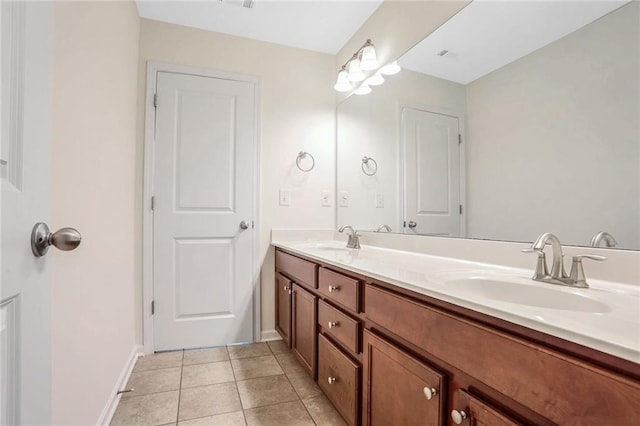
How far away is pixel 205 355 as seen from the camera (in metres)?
2.17

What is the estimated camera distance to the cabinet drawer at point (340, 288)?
125 centimetres

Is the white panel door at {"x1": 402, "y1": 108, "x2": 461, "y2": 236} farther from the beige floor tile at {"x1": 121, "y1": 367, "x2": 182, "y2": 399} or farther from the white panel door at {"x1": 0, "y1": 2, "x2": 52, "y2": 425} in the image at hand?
the beige floor tile at {"x1": 121, "y1": 367, "x2": 182, "y2": 399}

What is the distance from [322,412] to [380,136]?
167 cm

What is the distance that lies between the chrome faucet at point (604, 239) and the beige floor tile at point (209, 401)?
5.31 feet

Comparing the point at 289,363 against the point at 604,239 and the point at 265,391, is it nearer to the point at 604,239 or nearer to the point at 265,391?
the point at 265,391

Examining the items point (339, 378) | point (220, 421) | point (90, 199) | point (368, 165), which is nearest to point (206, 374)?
point (220, 421)

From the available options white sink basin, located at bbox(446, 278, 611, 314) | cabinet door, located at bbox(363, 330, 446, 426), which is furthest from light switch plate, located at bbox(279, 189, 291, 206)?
white sink basin, located at bbox(446, 278, 611, 314)

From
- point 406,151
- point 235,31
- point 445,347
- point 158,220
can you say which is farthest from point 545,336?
point 235,31

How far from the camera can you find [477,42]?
144cm

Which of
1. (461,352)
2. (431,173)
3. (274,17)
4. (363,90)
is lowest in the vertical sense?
(461,352)

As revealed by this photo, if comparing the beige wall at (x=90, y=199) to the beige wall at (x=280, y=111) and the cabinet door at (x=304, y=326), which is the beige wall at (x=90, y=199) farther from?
the cabinet door at (x=304, y=326)

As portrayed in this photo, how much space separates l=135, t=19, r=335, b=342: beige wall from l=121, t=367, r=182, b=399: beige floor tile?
724 mm

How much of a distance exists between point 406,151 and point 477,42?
65 cm

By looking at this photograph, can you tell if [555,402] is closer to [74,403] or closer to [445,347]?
[445,347]
